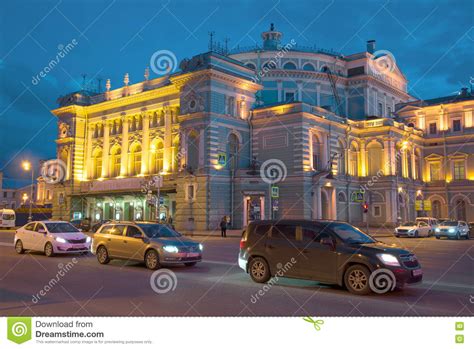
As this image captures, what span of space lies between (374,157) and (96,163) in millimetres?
36350

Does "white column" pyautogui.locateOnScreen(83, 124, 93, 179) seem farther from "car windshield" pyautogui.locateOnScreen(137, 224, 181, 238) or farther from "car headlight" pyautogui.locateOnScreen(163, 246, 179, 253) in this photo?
"car headlight" pyautogui.locateOnScreen(163, 246, 179, 253)

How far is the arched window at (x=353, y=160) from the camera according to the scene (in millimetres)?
55469

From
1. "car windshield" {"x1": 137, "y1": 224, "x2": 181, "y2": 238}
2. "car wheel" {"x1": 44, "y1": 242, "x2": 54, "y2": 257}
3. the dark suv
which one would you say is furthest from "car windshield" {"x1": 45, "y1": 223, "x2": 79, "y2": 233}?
the dark suv

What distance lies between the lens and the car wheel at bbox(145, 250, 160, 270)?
16.4m

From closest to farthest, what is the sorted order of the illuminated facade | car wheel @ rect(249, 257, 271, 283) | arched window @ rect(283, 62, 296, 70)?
1. car wheel @ rect(249, 257, 271, 283)
2. the illuminated facade
3. arched window @ rect(283, 62, 296, 70)

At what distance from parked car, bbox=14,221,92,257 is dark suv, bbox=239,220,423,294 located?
9757mm

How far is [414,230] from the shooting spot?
39344mm

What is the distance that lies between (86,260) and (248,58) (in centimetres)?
4740

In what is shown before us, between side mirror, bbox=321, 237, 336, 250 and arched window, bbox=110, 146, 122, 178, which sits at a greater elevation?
arched window, bbox=110, 146, 122, 178

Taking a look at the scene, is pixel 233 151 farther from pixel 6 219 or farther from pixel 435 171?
pixel 6 219

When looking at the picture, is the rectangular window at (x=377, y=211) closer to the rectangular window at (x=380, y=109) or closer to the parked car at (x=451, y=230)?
the parked car at (x=451, y=230)

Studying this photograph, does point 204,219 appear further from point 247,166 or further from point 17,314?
point 17,314

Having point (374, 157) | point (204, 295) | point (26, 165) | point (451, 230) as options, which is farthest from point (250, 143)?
point (204, 295)

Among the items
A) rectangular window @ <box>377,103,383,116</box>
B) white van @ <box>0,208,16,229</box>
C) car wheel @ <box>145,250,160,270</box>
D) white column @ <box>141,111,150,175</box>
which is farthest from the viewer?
rectangular window @ <box>377,103,383,116</box>
